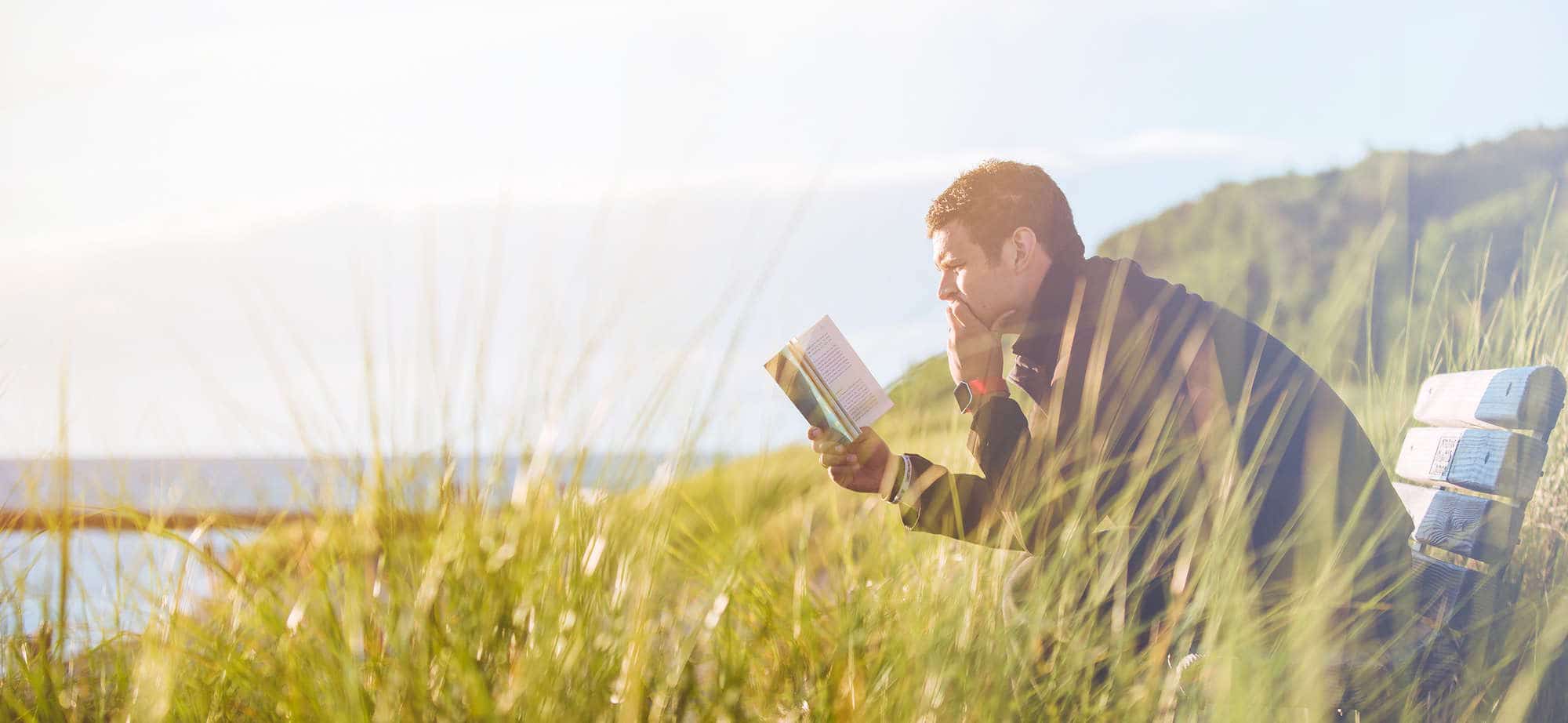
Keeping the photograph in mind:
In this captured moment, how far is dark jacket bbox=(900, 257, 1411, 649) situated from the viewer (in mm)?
1979

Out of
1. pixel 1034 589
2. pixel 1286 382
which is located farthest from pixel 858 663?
pixel 1286 382

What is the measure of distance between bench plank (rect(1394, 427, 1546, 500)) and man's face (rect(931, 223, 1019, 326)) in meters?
1.18

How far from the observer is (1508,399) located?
2.49m

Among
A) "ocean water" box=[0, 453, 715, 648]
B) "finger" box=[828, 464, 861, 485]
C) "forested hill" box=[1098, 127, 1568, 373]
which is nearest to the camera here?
"ocean water" box=[0, 453, 715, 648]

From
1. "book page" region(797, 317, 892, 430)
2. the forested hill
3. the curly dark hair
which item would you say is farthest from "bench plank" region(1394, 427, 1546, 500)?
the forested hill

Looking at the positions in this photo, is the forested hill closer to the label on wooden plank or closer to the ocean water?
the label on wooden plank

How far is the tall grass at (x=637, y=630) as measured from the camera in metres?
1.38

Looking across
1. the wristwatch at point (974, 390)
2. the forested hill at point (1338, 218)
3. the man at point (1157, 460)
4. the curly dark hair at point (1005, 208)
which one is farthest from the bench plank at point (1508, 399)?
the forested hill at point (1338, 218)

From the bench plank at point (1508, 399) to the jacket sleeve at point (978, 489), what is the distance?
1.14 meters

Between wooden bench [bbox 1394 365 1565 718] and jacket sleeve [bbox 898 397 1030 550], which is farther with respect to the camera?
wooden bench [bbox 1394 365 1565 718]

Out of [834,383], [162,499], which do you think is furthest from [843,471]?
[162,499]

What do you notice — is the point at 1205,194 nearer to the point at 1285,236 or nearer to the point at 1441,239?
the point at 1285,236

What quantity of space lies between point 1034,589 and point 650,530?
69 centimetres

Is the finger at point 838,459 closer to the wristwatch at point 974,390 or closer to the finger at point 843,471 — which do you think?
the finger at point 843,471
